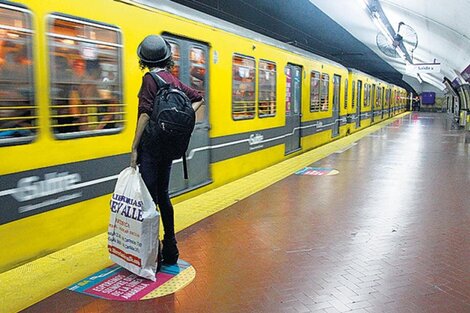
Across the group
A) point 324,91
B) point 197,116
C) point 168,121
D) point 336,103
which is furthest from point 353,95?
point 168,121

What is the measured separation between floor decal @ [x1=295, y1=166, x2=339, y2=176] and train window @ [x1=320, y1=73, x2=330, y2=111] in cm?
375

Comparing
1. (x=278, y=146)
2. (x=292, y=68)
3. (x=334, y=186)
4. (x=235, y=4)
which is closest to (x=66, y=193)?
(x=334, y=186)

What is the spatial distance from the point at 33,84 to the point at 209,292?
1.99 m

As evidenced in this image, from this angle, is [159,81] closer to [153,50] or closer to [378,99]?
[153,50]

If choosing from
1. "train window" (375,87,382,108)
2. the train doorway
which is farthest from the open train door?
"train window" (375,87,382,108)

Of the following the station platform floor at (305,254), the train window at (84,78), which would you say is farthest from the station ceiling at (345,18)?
the train window at (84,78)

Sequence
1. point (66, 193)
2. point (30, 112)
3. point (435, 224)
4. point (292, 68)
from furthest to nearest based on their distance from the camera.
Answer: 1. point (292, 68)
2. point (435, 224)
3. point (66, 193)
4. point (30, 112)

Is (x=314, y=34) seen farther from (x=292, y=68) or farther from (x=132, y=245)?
(x=132, y=245)

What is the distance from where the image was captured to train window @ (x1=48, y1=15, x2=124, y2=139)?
143 inches

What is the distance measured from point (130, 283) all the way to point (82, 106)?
153 centimetres

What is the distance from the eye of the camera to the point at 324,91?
12.0m

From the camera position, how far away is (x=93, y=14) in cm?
394

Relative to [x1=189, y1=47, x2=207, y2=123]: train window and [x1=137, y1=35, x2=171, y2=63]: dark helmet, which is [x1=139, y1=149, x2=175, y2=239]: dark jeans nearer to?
[x1=137, y1=35, x2=171, y2=63]: dark helmet

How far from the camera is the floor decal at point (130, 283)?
3.21m
